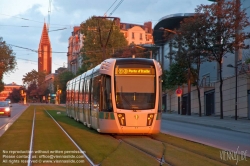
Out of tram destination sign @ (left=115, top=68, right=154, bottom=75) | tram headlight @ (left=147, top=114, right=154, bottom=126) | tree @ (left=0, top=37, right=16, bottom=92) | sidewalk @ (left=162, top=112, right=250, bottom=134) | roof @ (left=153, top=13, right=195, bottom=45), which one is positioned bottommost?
sidewalk @ (left=162, top=112, right=250, bottom=134)

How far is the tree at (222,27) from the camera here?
41031 mm

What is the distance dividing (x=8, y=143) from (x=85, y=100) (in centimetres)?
926

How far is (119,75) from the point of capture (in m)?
20.1

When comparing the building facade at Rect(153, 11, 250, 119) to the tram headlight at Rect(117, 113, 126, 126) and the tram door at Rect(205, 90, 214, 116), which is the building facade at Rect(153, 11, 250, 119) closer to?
the tram door at Rect(205, 90, 214, 116)

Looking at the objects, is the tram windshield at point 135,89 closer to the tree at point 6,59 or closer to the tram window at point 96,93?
the tram window at point 96,93

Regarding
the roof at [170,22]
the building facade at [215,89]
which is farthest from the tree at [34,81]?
the building facade at [215,89]

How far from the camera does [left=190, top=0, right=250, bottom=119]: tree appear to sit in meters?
41.0

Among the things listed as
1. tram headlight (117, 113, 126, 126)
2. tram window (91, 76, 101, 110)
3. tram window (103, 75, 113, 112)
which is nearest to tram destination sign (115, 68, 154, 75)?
tram window (103, 75, 113, 112)

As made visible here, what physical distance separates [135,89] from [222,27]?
76.2 feet

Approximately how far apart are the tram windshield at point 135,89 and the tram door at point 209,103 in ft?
114

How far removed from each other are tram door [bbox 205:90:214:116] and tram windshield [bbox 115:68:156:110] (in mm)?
34666

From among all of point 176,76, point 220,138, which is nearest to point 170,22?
point 176,76

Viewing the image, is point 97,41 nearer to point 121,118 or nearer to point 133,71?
point 133,71

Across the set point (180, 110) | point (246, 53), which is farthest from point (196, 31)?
point (180, 110)
